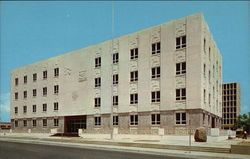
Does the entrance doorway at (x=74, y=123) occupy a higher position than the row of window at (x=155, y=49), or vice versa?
the row of window at (x=155, y=49)

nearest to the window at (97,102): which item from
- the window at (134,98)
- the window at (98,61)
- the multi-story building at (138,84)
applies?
the multi-story building at (138,84)

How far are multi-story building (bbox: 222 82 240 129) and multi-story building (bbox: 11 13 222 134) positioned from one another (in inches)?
3217

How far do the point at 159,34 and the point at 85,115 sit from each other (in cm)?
2010

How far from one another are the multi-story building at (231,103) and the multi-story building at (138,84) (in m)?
81.7

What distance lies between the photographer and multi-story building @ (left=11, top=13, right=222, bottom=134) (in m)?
33.3

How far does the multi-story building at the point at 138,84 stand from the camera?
109 feet

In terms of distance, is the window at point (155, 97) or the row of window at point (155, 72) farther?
the window at point (155, 97)

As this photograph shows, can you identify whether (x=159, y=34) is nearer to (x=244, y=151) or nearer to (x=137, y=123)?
(x=137, y=123)

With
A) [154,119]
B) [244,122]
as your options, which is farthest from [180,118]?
[244,122]

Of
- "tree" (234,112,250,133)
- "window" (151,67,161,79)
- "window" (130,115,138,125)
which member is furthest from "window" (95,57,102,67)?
"tree" (234,112,250,133)

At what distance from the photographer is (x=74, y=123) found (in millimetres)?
49031

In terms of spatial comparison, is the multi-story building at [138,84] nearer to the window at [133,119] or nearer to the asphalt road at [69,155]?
the window at [133,119]

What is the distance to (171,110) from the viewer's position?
1351 inches

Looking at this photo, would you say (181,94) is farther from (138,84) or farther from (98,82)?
(98,82)
